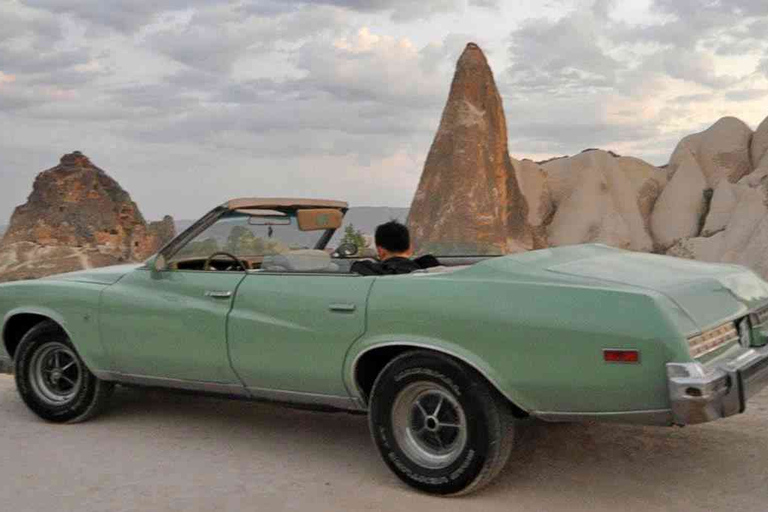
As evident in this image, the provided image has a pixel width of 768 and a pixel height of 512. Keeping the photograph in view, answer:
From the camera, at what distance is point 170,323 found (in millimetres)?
5875

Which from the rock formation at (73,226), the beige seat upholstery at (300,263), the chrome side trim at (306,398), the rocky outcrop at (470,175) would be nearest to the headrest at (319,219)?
the beige seat upholstery at (300,263)

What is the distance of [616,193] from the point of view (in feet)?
183

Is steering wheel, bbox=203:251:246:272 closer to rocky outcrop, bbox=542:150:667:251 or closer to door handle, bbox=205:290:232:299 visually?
door handle, bbox=205:290:232:299

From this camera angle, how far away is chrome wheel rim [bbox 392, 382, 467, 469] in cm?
481

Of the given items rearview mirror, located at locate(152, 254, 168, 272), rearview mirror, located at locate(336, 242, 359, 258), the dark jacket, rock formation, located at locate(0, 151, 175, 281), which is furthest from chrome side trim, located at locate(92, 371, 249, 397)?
rock formation, located at locate(0, 151, 175, 281)

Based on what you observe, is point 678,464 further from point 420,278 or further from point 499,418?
point 420,278

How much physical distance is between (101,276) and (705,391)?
12.9 ft

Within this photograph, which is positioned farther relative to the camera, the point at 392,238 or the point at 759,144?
the point at 759,144

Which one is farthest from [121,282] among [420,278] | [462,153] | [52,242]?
[462,153]

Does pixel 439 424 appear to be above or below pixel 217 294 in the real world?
below

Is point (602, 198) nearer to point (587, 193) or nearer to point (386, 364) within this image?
point (587, 193)

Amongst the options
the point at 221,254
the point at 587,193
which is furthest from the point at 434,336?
the point at 587,193

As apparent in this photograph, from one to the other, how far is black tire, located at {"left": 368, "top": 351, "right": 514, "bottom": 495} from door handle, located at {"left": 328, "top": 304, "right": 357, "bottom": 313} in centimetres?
36

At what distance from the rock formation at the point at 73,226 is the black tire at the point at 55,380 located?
2006cm
